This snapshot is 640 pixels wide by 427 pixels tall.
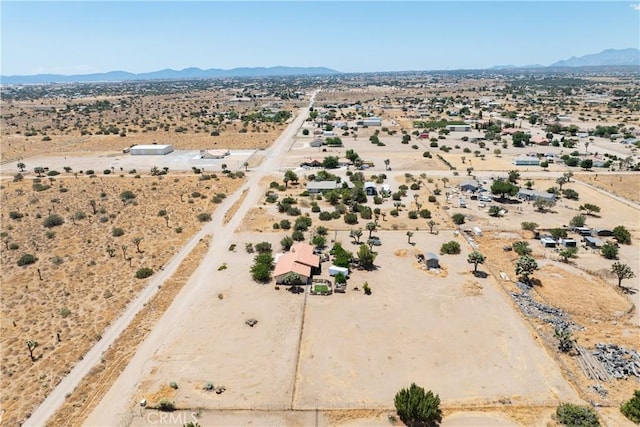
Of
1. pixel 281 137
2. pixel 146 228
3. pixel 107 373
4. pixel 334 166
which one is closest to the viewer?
pixel 107 373

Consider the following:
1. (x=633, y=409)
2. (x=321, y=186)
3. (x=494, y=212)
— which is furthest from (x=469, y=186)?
(x=633, y=409)

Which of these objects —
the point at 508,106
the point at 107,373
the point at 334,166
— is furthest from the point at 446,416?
the point at 508,106

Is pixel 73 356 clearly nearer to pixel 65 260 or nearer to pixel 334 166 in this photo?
pixel 65 260

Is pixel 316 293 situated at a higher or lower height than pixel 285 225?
lower

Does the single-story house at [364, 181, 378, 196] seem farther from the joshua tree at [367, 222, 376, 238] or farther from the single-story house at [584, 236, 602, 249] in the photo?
the single-story house at [584, 236, 602, 249]

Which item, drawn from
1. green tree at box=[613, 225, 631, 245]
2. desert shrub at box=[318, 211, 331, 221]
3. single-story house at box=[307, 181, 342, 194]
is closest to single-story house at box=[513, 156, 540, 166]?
green tree at box=[613, 225, 631, 245]

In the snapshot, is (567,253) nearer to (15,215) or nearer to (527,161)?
(527,161)
